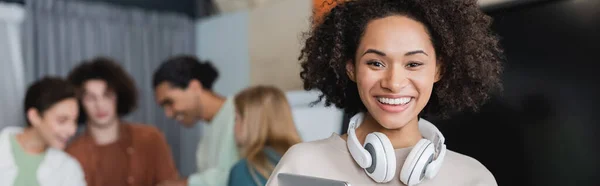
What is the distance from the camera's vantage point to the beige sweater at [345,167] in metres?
0.96

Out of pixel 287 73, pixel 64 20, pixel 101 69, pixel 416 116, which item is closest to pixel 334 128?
pixel 287 73

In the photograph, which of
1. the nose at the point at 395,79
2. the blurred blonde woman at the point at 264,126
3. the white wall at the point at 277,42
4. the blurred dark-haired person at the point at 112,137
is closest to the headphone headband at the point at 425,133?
the nose at the point at 395,79

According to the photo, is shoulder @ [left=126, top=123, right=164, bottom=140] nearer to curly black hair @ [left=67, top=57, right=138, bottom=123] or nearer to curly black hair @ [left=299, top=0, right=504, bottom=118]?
curly black hair @ [left=67, top=57, right=138, bottom=123]

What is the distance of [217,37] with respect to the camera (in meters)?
2.72

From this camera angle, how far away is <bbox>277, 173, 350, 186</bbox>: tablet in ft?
2.95

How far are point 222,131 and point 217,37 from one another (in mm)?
800

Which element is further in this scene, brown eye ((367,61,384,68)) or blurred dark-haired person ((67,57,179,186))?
blurred dark-haired person ((67,57,179,186))

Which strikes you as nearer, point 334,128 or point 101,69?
point 334,128

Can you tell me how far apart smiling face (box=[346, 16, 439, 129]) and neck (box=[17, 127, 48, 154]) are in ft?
4.47

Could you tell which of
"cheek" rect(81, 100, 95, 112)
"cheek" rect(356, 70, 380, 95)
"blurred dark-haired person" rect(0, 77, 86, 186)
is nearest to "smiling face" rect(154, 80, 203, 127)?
"cheek" rect(81, 100, 95, 112)

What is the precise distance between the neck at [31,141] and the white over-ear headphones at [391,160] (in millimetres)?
1355

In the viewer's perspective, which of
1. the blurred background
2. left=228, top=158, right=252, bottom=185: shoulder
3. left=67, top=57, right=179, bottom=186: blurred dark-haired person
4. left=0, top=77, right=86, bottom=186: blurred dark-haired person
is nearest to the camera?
the blurred background

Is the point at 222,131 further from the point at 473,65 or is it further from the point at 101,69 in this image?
the point at 473,65

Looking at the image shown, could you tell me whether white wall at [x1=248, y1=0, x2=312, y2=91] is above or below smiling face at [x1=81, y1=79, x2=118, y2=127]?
above
